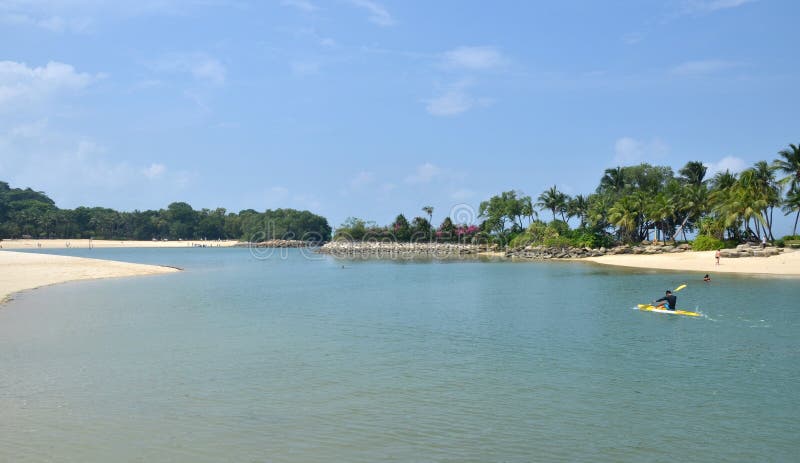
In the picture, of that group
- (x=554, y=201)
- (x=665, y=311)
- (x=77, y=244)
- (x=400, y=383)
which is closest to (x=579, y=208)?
(x=554, y=201)

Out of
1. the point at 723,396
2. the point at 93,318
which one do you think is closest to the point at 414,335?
the point at 723,396

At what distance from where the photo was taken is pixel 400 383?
52.0 ft

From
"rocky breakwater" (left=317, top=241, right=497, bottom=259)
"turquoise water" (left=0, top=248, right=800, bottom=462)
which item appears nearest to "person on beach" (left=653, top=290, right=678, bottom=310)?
"turquoise water" (left=0, top=248, right=800, bottom=462)

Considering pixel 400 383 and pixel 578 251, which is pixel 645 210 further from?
pixel 400 383

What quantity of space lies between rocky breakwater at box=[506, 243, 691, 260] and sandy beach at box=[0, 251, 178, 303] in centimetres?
5401

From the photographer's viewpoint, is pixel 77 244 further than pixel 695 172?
Yes

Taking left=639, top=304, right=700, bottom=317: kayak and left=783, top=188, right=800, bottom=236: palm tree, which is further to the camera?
left=783, top=188, right=800, bottom=236: palm tree

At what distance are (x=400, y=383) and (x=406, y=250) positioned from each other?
98486 millimetres

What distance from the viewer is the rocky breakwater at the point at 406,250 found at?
107 metres

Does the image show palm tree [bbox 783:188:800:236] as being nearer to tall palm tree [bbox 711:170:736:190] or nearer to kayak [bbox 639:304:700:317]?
tall palm tree [bbox 711:170:736:190]

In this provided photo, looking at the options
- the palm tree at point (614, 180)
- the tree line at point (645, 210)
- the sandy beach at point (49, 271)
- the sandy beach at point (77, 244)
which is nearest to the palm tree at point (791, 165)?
the tree line at point (645, 210)

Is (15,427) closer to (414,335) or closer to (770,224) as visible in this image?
(414,335)

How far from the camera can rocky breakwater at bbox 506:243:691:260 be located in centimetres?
7550

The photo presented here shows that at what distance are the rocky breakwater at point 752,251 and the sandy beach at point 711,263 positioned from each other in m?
1.07
